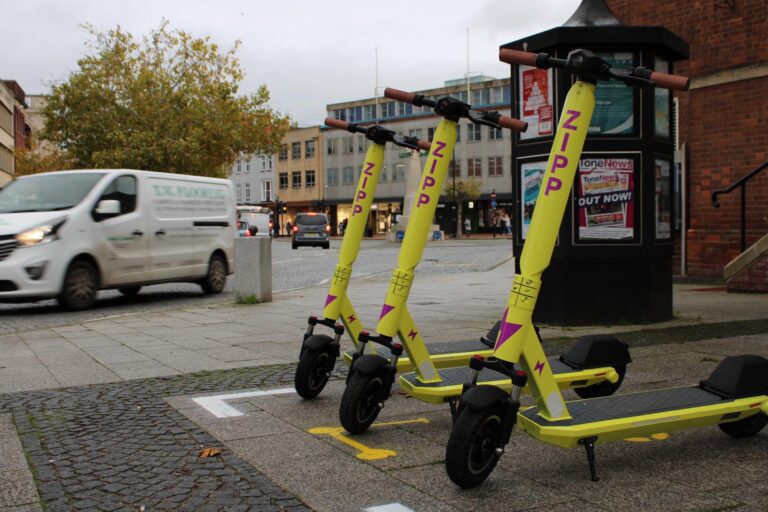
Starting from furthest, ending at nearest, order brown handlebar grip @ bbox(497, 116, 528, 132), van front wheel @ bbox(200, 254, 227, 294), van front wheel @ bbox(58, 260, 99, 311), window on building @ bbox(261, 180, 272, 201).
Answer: window on building @ bbox(261, 180, 272, 201) < van front wheel @ bbox(200, 254, 227, 294) < van front wheel @ bbox(58, 260, 99, 311) < brown handlebar grip @ bbox(497, 116, 528, 132)

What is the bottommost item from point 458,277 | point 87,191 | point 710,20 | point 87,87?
point 458,277

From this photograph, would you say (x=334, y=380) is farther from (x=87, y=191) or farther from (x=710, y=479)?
(x=87, y=191)

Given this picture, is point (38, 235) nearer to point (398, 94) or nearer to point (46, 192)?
point (46, 192)

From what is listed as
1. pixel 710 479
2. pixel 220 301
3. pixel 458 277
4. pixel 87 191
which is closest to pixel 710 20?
pixel 458 277

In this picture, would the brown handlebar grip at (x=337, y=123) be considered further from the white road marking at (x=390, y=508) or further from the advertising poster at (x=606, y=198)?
the advertising poster at (x=606, y=198)

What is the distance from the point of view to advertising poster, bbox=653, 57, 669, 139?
8.80 meters

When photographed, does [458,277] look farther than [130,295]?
Yes

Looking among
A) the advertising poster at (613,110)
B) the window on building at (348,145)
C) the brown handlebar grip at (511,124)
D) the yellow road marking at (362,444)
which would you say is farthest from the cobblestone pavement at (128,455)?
the window on building at (348,145)

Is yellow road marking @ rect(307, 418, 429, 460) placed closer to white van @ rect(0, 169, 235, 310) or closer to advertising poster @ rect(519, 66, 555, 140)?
advertising poster @ rect(519, 66, 555, 140)

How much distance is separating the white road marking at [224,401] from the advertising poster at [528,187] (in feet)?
13.3

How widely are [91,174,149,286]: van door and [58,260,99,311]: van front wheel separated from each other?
19 centimetres

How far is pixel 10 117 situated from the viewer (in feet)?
222

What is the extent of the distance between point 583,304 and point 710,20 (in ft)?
26.8

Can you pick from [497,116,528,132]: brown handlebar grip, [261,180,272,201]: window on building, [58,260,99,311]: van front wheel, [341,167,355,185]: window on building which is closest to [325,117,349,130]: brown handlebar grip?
[497,116,528,132]: brown handlebar grip
